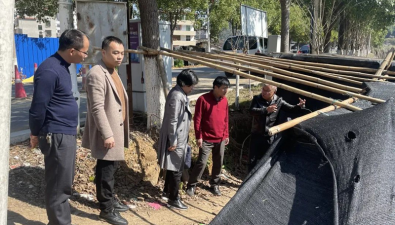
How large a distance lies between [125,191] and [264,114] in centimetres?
214

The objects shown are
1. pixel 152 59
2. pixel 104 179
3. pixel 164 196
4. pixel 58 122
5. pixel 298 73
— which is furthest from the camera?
pixel 152 59

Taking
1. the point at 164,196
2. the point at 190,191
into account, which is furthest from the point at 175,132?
the point at 190,191

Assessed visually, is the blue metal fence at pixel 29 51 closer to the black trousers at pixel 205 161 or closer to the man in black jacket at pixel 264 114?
the black trousers at pixel 205 161

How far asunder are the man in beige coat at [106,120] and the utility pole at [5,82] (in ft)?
6.12

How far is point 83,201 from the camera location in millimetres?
4387

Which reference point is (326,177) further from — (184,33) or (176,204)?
(184,33)

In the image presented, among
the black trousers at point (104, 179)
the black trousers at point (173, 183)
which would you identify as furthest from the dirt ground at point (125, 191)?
the black trousers at point (104, 179)

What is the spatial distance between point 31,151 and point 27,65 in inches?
533

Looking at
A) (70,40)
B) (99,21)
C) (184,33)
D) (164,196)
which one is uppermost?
(184,33)

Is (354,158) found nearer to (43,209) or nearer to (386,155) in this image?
(386,155)

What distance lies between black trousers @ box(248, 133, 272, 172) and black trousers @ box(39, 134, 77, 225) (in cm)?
289

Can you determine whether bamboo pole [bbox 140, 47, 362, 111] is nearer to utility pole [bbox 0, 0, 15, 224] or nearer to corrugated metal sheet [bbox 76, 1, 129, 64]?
corrugated metal sheet [bbox 76, 1, 129, 64]

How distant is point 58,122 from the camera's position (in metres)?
3.18

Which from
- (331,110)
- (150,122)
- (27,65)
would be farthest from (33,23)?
(331,110)
